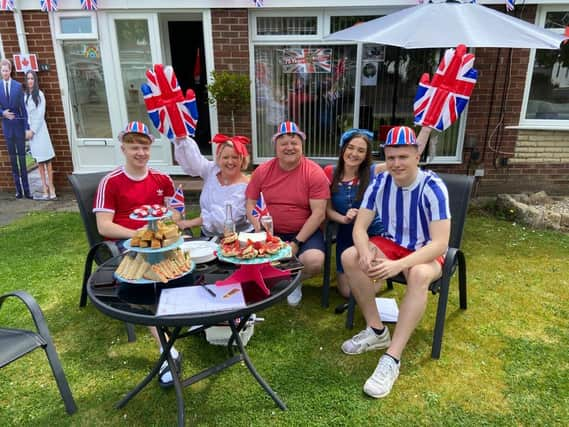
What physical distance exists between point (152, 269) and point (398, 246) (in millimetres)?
1531

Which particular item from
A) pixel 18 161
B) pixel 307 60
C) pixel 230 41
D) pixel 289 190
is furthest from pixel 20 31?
pixel 289 190

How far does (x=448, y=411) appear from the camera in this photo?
2115 millimetres

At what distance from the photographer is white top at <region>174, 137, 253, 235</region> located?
298 cm

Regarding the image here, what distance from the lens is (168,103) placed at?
286cm

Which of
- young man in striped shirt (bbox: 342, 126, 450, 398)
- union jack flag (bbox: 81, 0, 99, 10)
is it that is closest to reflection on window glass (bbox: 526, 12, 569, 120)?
young man in striped shirt (bbox: 342, 126, 450, 398)

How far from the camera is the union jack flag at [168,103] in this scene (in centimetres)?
279

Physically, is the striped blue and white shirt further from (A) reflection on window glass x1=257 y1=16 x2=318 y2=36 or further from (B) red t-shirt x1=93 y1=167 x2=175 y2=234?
(A) reflection on window glass x1=257 y1=16 x2=318 y2=36

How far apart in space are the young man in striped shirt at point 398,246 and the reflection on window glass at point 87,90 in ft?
15.5

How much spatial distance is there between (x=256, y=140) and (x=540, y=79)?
3.99m

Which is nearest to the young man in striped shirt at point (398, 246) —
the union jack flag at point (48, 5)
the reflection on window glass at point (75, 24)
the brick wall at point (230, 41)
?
the brick wall at point (230, 41)

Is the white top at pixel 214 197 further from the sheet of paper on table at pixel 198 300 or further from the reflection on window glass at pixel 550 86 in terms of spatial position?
the reflection on window glass at pixel 550 86

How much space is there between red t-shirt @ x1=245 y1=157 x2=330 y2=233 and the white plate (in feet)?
2.35

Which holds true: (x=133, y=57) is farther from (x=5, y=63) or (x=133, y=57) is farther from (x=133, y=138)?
(x=133, y=138)

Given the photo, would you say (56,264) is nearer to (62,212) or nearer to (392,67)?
(62,212)
